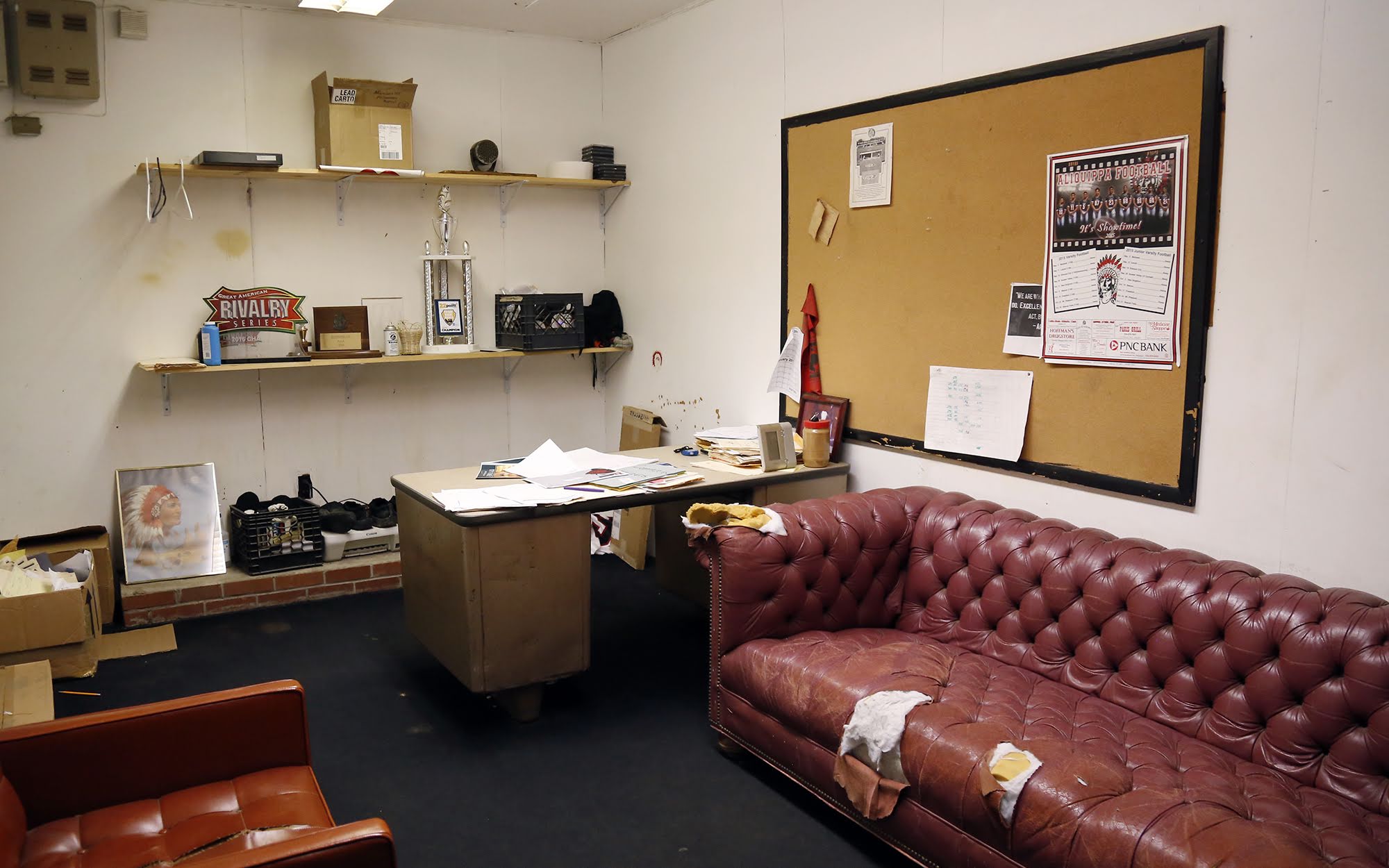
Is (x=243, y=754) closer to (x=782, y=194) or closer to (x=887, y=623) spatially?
(x=887, y=623)

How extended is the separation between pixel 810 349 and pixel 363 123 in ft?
8.16

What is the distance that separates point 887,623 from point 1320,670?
132 centimetres

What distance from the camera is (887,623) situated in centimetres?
330

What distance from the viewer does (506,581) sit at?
326 centimetres

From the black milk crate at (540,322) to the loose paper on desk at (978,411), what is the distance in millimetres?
2388

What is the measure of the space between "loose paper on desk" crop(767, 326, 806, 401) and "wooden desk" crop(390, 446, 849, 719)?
2.02ft

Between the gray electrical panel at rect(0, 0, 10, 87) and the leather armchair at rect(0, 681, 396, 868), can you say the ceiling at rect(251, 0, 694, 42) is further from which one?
the leather armchair at rect(0, 681, 396, 868)

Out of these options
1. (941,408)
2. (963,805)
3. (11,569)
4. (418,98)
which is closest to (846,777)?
(963,805)

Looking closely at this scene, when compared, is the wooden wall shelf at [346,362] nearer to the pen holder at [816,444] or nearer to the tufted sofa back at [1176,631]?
the pen holder at [816,444]

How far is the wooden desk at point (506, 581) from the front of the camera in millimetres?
3223

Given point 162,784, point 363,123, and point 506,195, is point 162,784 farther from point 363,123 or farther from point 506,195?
point 506,195

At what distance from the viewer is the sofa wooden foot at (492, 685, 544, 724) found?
342 cm

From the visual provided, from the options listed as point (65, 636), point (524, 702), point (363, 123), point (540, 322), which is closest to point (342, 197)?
point (363, 123)

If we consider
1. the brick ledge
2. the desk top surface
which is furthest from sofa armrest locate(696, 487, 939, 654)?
the brick ledge
